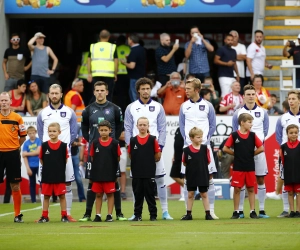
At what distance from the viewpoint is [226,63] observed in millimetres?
25125

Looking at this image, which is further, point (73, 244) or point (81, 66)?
point (81, 66)

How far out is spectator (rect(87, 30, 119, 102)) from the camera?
939 inches

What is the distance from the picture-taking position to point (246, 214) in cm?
1731

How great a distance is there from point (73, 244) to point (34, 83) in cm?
1287

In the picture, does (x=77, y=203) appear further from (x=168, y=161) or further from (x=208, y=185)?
(x=208, y=185)

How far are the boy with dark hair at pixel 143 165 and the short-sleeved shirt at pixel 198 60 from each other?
31.6 ft

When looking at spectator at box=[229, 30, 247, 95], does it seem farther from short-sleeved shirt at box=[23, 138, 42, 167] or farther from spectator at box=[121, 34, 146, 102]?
short-sleeved shirt at box=[23, 138, 42, 167]

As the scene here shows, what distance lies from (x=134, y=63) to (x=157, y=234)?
41.3 feet

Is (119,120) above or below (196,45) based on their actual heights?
below

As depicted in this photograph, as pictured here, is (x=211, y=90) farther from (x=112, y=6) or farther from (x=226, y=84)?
(x=112, y=6)

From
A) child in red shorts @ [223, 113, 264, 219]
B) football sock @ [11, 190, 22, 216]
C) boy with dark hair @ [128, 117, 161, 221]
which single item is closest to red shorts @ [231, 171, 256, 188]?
child in red shorts @ [223, 113, 264, 219]

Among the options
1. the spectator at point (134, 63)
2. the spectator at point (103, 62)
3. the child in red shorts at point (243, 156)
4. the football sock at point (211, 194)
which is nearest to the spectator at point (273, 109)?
the spectator at point (134, 63)

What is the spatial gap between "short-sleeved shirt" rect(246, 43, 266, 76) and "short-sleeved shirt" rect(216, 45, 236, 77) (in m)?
0.49

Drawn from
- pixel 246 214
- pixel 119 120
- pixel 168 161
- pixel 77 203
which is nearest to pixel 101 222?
pixel 119 120
